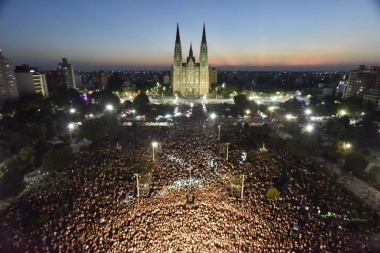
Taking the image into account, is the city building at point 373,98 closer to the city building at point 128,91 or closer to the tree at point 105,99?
the tree at point 105,99

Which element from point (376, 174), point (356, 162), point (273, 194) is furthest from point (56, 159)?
point (376, 174)

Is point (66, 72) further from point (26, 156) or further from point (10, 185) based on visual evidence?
point (10, 185)

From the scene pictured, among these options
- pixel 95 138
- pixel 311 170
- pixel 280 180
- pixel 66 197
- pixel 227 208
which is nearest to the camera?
pixel 227 208

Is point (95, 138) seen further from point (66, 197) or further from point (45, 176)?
point (66, 197)

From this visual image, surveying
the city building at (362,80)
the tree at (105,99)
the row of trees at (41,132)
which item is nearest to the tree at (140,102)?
the row of trees at (41,132)

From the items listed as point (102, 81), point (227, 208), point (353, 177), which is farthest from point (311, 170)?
point (102, 81)

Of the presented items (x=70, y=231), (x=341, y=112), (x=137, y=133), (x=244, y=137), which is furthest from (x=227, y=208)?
(x=341, y=112)

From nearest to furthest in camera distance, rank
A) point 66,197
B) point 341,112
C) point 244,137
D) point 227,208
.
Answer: point 227,208
point 66,197
point 244,137
point 341,112

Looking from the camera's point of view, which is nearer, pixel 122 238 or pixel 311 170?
pixel 122 238
